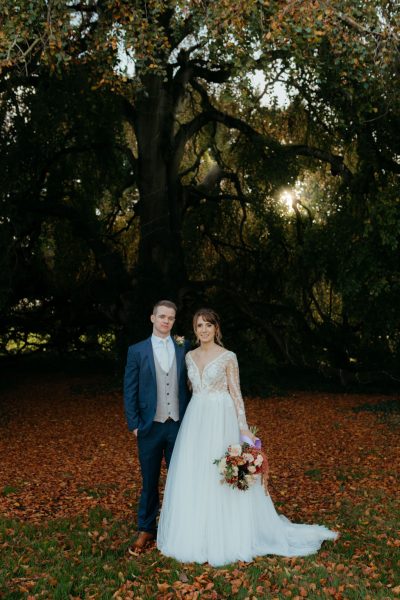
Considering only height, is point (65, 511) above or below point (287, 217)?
below

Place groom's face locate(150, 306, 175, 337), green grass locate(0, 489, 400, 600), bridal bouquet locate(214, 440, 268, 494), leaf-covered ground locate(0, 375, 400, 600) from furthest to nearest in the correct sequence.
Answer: groom's face locate(150, 306, 175, 337) < bridal bouquet locate(214, 440, 268, 494) < leaf-covered ground locate(0, 375, 400, 600) < green grass locate(0, 489, 400, 600)

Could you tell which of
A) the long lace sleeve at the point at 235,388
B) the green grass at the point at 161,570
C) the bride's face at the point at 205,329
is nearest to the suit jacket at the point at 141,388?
the bride's face at the point at 205,329

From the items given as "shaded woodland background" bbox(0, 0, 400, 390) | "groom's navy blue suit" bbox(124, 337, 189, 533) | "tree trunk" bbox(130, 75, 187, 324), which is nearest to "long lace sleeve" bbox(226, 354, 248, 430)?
"groom's navy blue suit" bbox(124, 337, 189, 533)

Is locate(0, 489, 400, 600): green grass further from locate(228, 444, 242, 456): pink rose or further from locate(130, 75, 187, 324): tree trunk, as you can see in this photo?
locate(130, 75, 187, 324): tree trunk

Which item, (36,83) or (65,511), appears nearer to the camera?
(65,511)

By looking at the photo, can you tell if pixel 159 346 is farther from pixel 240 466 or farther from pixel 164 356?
pixel 240 466

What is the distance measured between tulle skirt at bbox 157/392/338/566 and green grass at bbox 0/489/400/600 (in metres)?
0.12

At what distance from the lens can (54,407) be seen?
1270 centimetres

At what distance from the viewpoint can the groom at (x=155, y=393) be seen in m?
4.91

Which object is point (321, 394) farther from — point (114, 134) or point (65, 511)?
point (65, 511)

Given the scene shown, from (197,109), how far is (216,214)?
9.09 feet

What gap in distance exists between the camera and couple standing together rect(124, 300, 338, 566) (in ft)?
15.7

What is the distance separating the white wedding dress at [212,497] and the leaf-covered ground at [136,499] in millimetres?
140

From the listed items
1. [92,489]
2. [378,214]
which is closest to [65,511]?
[92,489]
